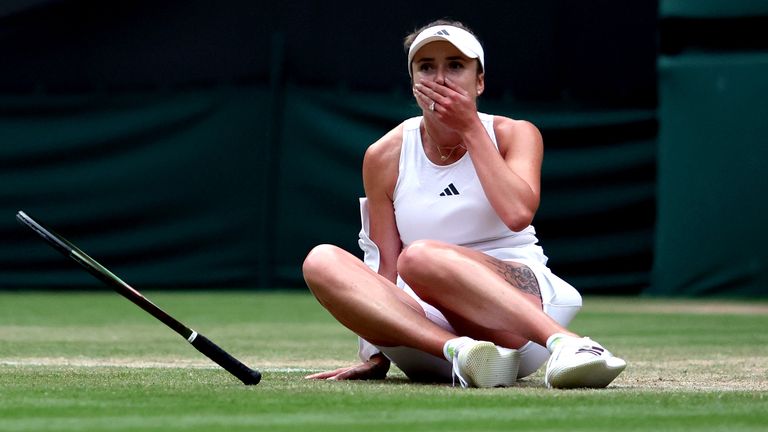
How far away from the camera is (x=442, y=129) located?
4.85 metres

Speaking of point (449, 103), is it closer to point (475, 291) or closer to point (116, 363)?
point (475, 291)

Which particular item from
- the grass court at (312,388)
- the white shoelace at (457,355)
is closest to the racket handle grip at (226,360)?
the grass court at (312,388)

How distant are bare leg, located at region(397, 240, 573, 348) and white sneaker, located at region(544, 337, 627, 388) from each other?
0.12 m

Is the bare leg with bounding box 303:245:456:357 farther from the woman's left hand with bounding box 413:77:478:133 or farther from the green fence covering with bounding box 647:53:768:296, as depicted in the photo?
the green fence covering with bounding box 647:53:768:296

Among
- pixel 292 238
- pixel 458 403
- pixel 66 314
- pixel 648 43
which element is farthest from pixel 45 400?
pixel 648 43

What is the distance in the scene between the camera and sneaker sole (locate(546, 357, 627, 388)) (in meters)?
4.27

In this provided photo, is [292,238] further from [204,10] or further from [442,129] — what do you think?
[442,129]

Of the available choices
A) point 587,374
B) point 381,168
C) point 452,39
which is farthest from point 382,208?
point 587,374

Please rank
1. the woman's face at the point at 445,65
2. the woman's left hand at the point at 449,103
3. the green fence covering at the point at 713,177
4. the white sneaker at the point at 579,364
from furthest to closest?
the green fence covering at the point at 713,177
the woman's face at the point at 445,65
the woman's left hand at the point at 449,103
the white sneaker at the point at 579,364

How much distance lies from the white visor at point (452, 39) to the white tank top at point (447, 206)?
0.29 m

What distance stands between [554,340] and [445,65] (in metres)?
0.99

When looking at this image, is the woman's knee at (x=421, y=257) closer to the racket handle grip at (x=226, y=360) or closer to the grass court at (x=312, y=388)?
the grass court at (x=312, y=388)

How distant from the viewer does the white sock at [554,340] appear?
171 inches

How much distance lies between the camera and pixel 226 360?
14.5 ft
